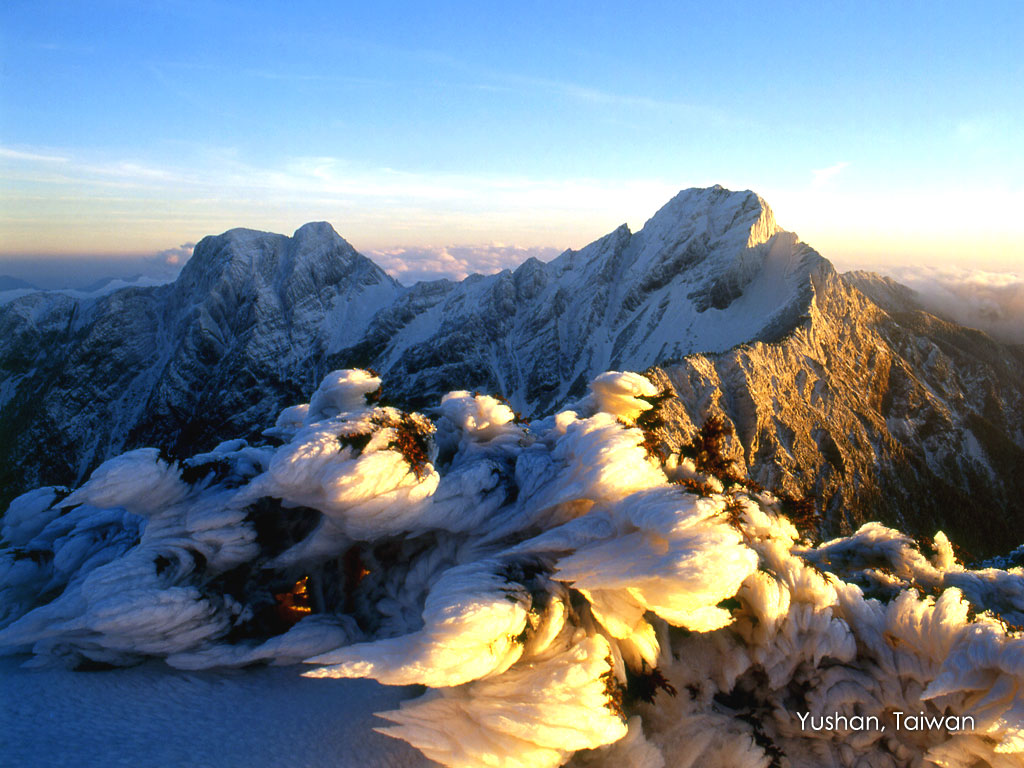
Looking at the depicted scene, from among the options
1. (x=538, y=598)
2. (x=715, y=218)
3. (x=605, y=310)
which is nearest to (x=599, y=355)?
(x=605, y=310)

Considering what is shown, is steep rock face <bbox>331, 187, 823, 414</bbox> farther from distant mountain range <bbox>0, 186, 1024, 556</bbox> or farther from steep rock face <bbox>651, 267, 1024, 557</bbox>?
steep rock face <bbox>651, 267, 1024, 557</bbox>

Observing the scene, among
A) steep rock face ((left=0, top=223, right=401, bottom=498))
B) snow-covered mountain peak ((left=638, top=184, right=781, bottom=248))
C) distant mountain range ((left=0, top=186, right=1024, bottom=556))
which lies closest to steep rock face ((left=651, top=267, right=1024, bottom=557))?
distant mountain range ((left=0, top=186, right=1024, bottom=556))

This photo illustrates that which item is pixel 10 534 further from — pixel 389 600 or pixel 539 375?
pixel 539 375

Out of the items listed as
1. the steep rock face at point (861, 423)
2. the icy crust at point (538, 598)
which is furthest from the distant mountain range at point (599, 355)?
the icy crust at point (538, 598)

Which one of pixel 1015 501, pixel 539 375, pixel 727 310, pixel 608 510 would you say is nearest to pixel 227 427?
pixel 539 375

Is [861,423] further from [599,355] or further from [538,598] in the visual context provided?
[538,598]

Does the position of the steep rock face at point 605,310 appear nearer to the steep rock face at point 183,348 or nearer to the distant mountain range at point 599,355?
the distant mountain range at point 599,355
